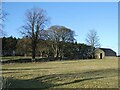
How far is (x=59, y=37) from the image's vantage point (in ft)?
365

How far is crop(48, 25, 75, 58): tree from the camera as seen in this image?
108m

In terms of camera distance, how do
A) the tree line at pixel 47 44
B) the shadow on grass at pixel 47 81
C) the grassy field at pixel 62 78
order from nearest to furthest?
the shadow on grass at pixel 47 81 → the grassy field at pixel 62 78 → the tree line at pixel 47 44

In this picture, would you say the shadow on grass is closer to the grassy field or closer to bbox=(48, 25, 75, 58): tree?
the grassy field

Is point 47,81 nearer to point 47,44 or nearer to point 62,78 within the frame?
point 62,78

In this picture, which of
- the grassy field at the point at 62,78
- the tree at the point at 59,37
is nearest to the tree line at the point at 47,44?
the tree at the point at 59,37

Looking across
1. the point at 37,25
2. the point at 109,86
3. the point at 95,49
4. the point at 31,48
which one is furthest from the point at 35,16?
the point at 109,86

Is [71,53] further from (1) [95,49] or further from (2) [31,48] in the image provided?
(2) [31,48]

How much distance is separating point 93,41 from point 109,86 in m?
98.3

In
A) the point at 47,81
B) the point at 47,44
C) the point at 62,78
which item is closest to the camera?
the point at 47,81

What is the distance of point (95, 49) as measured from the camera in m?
128

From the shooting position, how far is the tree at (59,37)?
108m

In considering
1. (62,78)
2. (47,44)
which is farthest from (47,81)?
(47,44)

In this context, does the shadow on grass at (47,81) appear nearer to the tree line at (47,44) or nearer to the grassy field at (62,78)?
the grassy field at (62,78)

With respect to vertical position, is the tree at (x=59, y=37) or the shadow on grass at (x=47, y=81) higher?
the tree at (x=59, y=37)
